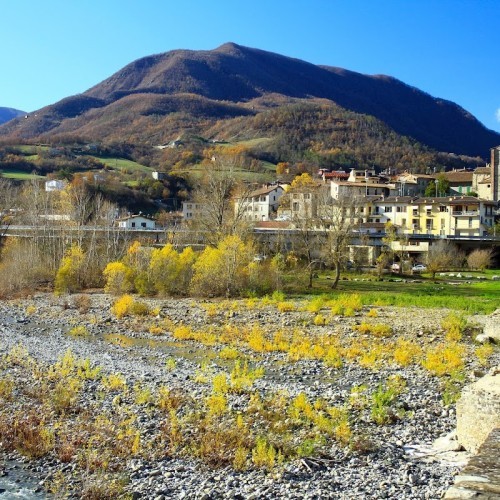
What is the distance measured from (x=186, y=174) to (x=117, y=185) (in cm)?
2029

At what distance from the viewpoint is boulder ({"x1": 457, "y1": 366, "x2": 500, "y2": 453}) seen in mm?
10945

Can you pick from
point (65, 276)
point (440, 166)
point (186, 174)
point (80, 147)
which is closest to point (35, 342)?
point (65, 276)

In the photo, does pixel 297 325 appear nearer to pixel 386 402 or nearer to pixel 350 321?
pixel 350 321

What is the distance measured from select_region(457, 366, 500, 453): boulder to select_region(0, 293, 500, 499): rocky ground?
1.60 feet

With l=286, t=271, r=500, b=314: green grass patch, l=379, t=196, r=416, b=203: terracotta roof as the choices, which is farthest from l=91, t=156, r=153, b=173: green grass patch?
l=286, t=271, r=500, b=314: green grass patch

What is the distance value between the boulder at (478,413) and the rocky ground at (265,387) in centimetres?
49

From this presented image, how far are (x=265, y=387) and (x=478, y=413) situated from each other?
768 centimetres

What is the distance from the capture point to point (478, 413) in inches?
440

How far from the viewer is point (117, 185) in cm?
9262

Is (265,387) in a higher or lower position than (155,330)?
higher

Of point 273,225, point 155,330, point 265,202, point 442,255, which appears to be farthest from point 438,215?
point 155,330

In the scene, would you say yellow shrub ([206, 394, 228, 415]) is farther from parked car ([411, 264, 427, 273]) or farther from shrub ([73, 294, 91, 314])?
parked car ([411, 264, 427, 273])

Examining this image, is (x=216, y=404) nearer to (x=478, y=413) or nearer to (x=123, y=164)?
(x=478, y=413)

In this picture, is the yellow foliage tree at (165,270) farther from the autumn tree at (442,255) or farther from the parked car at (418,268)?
the parked car at (418,268)
